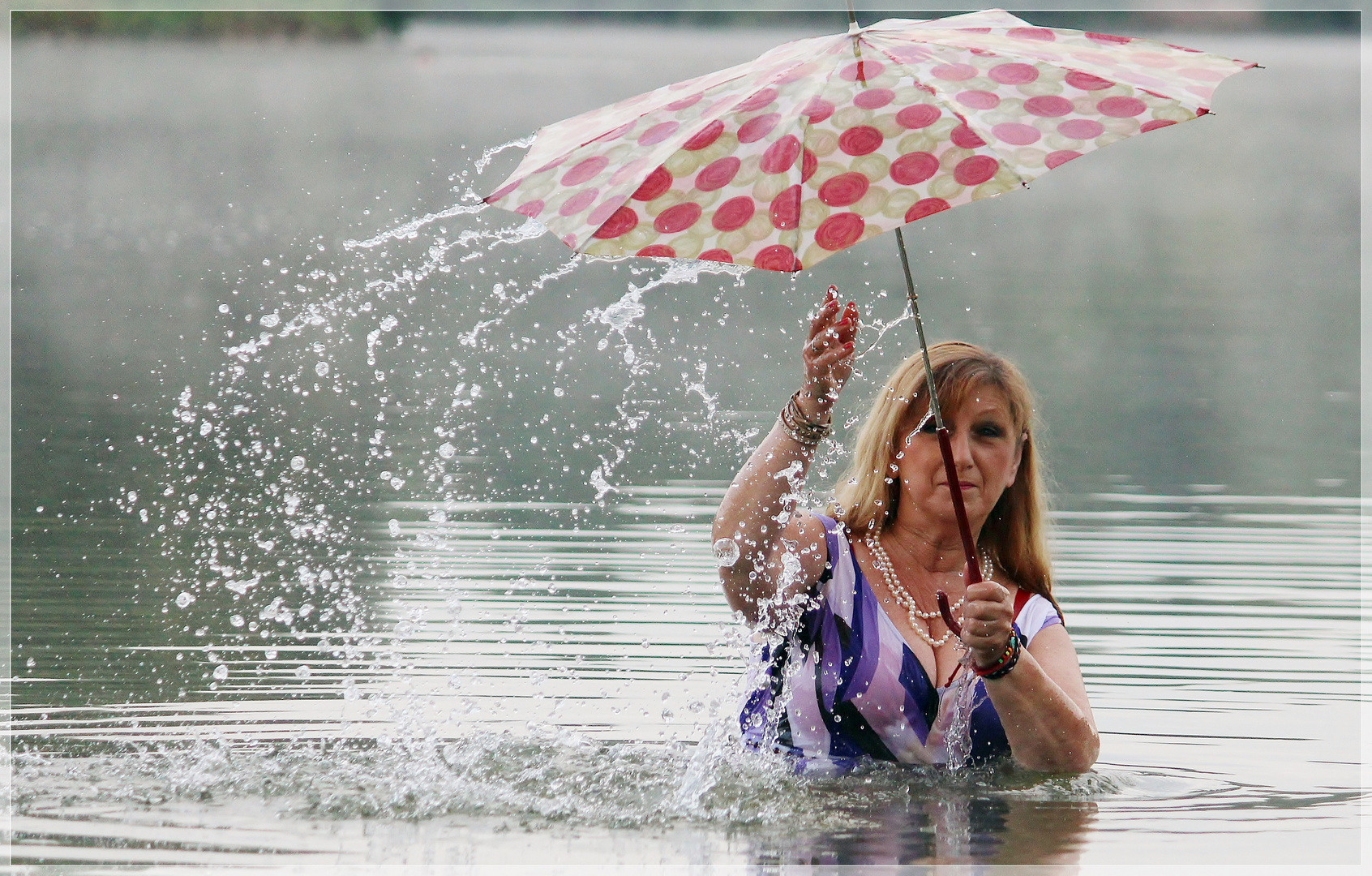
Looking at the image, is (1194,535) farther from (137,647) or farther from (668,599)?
(137,647)

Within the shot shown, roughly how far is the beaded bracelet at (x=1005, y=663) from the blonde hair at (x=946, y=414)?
21.9 inches

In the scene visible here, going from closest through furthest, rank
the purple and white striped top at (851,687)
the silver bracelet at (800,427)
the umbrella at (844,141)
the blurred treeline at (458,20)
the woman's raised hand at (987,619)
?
the umbrella at (844,141)
the woman's raised hand at (987,619)
the silver bracelet at (800,427)
the purple and white striped top at (851,687)
the blurred treeline at (458,20)

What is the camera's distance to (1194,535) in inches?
332

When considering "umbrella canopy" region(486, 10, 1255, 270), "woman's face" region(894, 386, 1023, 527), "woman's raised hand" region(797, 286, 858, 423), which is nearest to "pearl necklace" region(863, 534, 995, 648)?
"woman's face" region(894, 386, 1023, 527)

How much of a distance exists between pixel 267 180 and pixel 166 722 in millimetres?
19452

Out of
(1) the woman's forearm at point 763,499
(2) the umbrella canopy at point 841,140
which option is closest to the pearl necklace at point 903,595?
(1) the woman's forearm at point 763,499

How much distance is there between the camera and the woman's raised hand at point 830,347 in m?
3.68

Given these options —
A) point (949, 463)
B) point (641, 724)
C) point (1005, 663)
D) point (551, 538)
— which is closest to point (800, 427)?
point (949, 463)

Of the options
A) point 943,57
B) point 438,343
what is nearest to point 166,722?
point 943,57

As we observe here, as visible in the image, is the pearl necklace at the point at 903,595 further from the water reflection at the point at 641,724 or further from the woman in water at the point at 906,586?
the water reflection at the point at 641,724

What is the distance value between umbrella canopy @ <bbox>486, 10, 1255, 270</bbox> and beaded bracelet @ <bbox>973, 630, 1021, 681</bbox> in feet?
2.85

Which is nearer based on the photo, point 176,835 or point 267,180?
point 176,835

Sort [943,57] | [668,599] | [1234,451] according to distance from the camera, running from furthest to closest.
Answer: [1234,451]
[668,599]
[943,57]

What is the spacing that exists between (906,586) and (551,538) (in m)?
3.67
